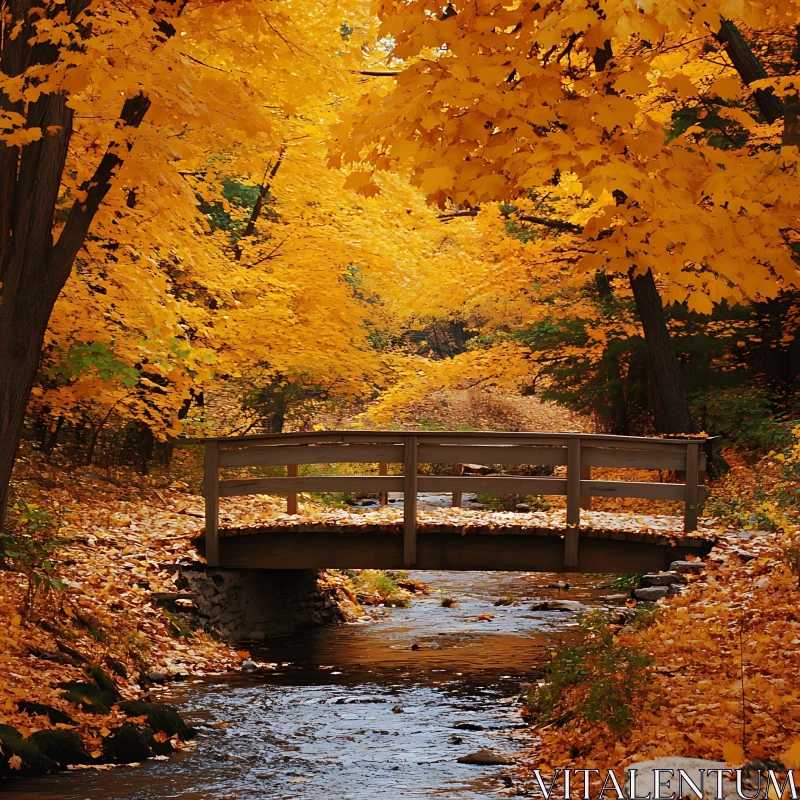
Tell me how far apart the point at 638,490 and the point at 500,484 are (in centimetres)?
143

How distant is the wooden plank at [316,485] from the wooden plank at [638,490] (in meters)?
2.03

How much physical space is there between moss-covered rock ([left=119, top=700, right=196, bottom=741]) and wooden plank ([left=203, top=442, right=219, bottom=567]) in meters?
3.73

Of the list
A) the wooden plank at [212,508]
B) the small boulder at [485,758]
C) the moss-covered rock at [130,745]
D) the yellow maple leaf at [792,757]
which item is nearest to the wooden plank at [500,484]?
the wooden plank at [212,508]

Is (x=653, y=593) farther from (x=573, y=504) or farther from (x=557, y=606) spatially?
(x=557, y=606)

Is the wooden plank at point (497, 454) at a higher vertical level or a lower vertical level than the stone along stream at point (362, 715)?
higher

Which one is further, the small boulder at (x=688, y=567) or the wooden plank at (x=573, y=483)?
the wooden plank at (x=573, y=483)

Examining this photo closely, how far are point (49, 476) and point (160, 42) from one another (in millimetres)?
7143

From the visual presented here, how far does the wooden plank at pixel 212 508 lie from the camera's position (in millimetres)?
10367

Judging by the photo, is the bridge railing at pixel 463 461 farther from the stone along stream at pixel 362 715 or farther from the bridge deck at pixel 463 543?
the stone along stream at pixel 362 715

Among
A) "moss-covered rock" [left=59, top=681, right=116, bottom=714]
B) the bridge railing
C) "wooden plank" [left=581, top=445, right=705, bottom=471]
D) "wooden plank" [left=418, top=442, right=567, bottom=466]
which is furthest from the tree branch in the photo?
"moss-covered rock" [left=59, top=681, right=116, bottom=714]

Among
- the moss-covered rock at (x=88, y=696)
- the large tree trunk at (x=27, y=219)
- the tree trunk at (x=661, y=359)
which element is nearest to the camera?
the moss-covered rock at (x=88, y=696)

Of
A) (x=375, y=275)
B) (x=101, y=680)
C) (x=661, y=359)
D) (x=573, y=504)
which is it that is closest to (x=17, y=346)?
(x=101, y=680)

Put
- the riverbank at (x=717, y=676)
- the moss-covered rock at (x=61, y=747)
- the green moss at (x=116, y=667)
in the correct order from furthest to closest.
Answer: the green moss at (x=116, y=667) → the moss-covered rock at (x=61, y=747) → the riverbank at (x=717, y=676)

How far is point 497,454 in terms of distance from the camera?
9.95 metres
